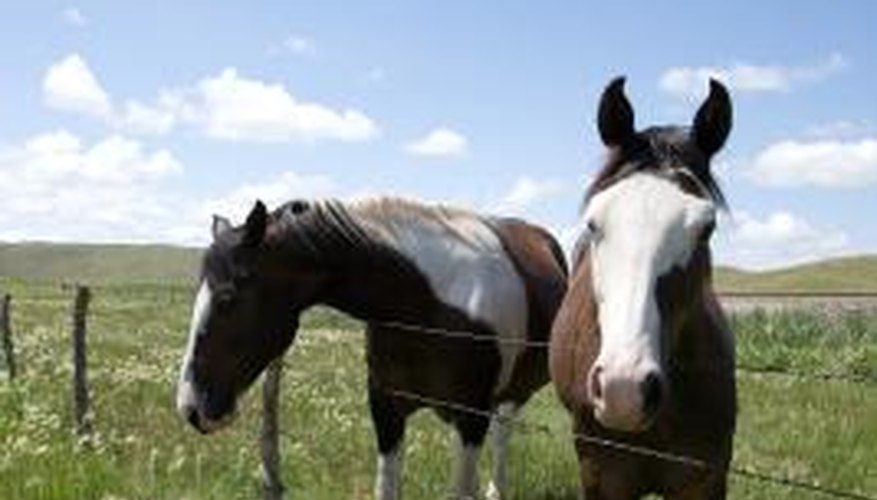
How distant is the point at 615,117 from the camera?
6.66 m

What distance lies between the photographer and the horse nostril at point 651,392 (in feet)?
18.0

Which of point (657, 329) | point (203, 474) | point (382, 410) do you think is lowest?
point (203, 474)

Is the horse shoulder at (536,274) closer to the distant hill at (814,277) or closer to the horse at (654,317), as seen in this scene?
the horse at (654,317)

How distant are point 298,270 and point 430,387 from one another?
1.16 m

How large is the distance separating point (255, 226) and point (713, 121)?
386cm

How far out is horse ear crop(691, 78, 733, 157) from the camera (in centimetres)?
650

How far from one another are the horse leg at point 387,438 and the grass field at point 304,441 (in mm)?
1549

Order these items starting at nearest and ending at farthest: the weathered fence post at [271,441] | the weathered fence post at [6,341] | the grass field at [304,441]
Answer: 1. the weathered fence post at [271,441]
2. the grass field at [304,441]
3. the weathered fence post at [6,341]

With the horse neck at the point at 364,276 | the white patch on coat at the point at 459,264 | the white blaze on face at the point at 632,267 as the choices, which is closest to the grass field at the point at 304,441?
the white patch on coat at the point at 459,264

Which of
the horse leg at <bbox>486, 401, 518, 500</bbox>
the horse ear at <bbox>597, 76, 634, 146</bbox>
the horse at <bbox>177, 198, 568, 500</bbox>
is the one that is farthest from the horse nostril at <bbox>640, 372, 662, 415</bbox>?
the horse leg at <bbox>486, 401, 518, 500</bbox>

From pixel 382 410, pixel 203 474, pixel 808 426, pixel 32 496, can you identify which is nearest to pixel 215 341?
pixel 382 410

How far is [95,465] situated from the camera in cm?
1112

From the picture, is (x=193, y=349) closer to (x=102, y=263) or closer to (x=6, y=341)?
(x=6, y=341)

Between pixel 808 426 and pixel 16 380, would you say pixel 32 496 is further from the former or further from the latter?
pixel 808 426
